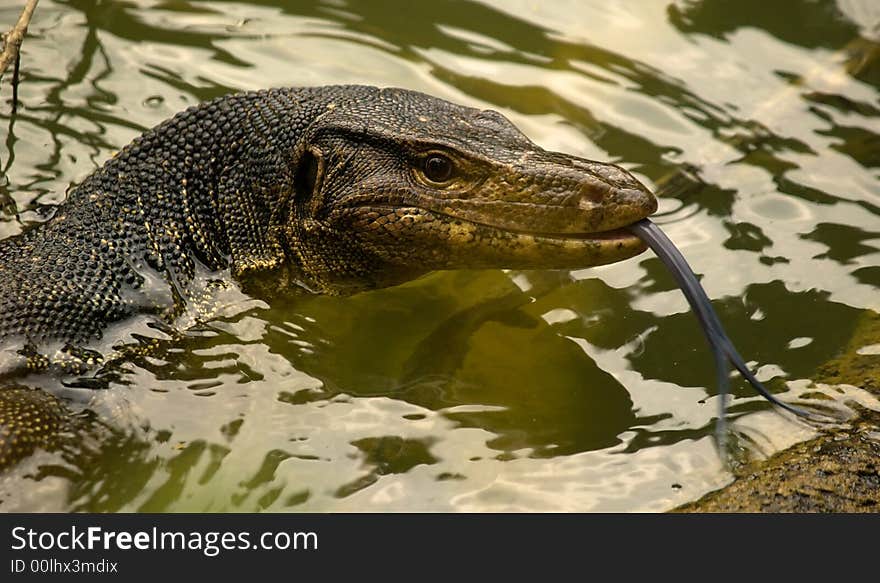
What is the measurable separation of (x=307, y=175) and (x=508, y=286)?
4.97ft

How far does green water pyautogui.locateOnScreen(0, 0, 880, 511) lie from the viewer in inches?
211

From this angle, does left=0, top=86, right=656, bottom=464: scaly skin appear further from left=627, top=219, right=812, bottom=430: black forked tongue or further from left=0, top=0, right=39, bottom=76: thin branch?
left=0, top=0, right=39, bottom=76: thin branch

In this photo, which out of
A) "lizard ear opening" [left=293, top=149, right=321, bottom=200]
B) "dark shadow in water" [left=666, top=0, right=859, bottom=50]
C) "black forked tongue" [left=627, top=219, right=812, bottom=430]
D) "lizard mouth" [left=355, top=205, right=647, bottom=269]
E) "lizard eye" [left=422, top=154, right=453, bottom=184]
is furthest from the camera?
"dark shadow in water" [left=666, top=0, right=859, bottom=50]

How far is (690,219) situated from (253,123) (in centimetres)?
287

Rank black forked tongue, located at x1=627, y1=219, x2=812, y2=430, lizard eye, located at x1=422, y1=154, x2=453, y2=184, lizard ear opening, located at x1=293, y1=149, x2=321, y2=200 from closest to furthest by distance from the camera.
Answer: black forked tongue, located at x1=627, y1=219, x2=812, y2=430, lizard eye, located at x1=422, y1=154, x2=453, y2=184, lizard ear opening, located at x1=293, y1=149, x2=321, y2=200

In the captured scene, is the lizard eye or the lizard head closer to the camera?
the lizard head

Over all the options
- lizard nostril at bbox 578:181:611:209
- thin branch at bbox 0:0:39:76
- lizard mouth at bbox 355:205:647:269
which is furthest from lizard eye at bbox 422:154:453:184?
thin branch at bbox 0:0:39:76

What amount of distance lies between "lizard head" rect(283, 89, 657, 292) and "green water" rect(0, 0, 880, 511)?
583 mm

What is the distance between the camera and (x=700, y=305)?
17.0ft

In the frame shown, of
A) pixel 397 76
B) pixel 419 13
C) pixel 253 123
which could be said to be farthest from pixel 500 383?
pixel 419 13

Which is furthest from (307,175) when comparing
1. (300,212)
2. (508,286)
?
(508,286)

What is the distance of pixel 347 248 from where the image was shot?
5.98 meters

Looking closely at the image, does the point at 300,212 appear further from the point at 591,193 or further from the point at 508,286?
the point at 591,193

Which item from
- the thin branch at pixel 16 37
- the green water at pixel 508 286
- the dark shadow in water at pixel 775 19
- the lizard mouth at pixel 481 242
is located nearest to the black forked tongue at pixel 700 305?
the lizard mouth at pixel 481 242
